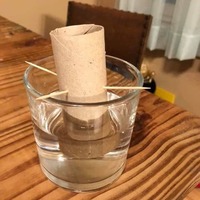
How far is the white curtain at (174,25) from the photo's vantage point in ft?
4.35

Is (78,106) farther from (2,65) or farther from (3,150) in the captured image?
(2,65)

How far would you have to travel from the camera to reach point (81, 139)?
39 cm

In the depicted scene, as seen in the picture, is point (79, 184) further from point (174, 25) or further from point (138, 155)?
point (174, 25)

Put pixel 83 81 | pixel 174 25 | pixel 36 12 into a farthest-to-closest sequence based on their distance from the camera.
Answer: pixel 36 12 < pixel 174 25 < pixel 83 81

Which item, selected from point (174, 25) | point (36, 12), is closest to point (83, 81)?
point (174, 25)

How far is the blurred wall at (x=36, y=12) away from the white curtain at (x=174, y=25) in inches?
15.6

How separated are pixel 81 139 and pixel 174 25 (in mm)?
1152

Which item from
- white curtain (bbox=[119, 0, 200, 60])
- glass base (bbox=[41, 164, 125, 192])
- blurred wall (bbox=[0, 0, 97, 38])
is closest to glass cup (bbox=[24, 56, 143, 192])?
glass base (bbox=[41, 164, 125, 192])

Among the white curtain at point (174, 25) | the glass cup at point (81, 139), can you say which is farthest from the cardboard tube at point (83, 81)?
the white curtain at point (174, 25)

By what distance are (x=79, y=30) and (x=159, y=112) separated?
269 millimetres

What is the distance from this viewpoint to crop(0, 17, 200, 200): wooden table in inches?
15.6

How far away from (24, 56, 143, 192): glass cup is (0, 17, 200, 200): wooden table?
16 millimetres

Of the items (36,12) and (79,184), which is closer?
(79,184)

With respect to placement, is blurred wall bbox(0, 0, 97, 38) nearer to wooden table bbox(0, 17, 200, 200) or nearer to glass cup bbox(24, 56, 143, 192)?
wooden table bbox(0, 17, 200, 200)
